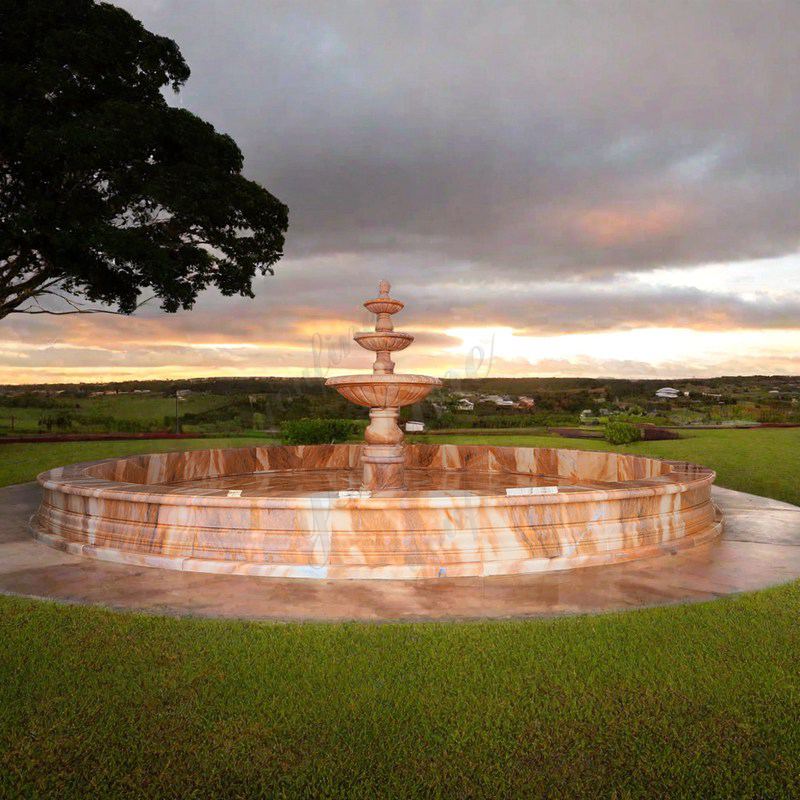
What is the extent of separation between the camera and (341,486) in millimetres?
12000

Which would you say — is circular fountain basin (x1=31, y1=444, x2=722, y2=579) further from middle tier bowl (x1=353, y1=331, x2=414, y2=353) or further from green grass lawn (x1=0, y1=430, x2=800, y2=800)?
middle tier bowl (x1=353, y1=331, x2=414, y2=353)

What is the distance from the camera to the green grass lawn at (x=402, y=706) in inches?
120

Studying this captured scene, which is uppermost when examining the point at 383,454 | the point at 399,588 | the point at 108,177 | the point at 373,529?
the point at 108,177

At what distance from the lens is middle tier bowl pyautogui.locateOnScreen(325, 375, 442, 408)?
32.3 feet

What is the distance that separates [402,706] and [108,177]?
16288mm

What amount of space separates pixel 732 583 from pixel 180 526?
5542mm

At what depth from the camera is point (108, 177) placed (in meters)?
16.3

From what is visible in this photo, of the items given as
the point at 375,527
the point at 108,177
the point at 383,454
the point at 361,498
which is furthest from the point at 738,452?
the point at 108,177

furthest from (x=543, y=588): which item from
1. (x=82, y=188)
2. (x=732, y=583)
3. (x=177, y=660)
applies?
(x=82, y=188)

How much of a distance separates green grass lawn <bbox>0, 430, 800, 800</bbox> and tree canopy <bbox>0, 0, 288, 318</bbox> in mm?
12820

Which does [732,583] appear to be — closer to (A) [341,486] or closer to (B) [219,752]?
(B) [219,752]

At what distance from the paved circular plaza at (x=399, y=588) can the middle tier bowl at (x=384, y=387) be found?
13.5 ft

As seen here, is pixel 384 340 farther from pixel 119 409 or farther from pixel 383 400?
pixel 119 409

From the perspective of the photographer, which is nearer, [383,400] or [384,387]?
[384,387]
